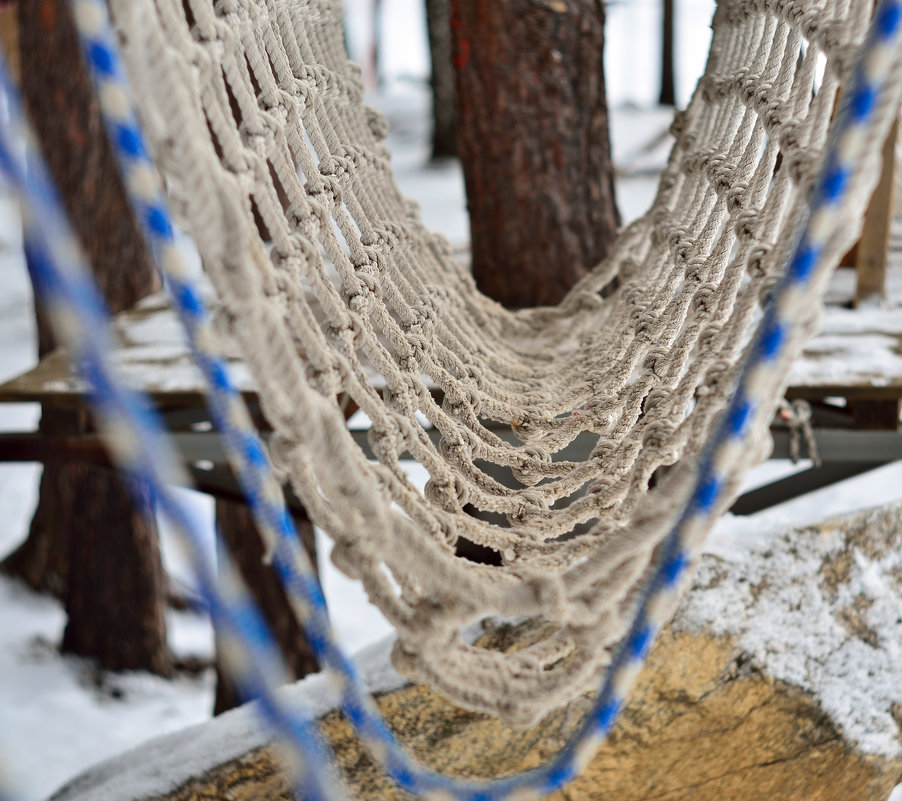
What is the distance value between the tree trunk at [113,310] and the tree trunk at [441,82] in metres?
2.39

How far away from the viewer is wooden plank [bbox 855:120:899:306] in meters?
1.74

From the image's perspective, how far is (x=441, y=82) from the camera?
565 centimetres

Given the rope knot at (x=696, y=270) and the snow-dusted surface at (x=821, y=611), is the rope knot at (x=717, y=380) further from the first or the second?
the snow-dusted surface at (x=821, y=611)

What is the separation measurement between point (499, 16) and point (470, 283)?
59 centimetres

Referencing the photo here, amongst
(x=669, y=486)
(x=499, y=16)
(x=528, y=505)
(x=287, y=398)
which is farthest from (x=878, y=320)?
(x=287, y=398)

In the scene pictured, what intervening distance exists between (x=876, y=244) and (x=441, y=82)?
438 cm

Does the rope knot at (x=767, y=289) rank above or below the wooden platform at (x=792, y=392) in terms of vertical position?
above

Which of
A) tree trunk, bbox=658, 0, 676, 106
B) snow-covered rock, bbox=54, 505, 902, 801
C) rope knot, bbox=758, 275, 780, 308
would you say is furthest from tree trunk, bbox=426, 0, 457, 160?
rope knot, bbox=758, 275, 780, 308

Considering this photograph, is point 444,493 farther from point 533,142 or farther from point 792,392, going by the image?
point 533,142

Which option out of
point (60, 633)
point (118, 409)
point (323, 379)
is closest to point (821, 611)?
point (323, 379)

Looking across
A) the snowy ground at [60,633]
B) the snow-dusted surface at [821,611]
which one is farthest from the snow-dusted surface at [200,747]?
the snowy ground at [60,633]

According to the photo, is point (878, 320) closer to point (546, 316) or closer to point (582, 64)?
point (546, 316)

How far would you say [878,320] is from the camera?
1.70m

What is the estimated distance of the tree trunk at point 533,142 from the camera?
5.87ft
